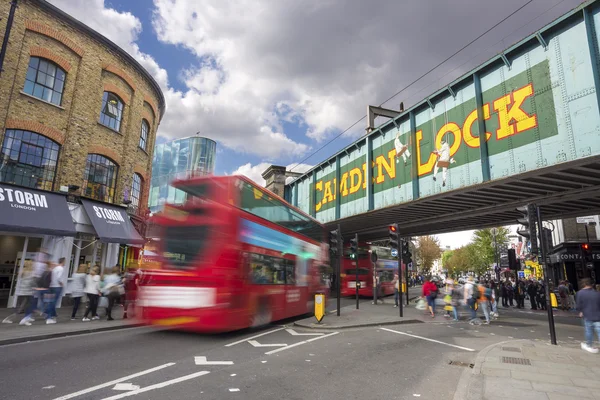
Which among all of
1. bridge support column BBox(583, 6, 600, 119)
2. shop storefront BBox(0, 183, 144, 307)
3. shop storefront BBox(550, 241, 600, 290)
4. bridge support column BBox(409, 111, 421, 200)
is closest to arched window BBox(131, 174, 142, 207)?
shop storefront BBox(0, 183, 144, 307)

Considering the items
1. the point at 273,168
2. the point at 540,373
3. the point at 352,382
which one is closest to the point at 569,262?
the point at 273,168

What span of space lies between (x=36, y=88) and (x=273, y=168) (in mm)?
17542

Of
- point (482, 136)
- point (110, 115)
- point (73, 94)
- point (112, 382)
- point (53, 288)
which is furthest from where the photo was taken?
point (110, 115)

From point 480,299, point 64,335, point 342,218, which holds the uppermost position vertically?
point 342,218

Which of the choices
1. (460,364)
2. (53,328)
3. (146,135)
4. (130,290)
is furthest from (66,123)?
(460,364)

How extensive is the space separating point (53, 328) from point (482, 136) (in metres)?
14.3

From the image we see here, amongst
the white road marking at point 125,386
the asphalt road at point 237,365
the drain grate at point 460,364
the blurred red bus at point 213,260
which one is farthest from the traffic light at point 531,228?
the white road marking at point 125,386

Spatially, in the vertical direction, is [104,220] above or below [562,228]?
below

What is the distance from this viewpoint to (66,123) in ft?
47.3

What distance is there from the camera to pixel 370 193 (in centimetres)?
1786

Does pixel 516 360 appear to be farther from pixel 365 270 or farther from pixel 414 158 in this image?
pixel 365 270

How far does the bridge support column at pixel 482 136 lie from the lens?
1180 cm

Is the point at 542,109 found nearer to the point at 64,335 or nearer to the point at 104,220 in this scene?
Result: the point at 64,335

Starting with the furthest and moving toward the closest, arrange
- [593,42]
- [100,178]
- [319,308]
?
[100,178], [319,308], [593,42]
